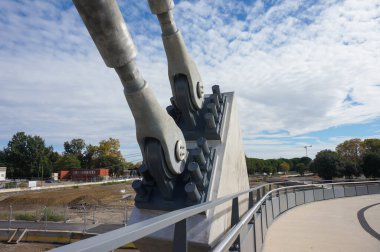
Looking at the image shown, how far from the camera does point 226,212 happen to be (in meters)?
6.20

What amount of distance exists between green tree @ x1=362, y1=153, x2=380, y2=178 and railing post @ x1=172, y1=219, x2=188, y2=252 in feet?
159

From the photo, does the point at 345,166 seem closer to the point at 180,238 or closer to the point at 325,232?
the point at 325,232

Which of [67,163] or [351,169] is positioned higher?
[67,163]

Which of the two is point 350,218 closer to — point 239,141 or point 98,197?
point 239,141

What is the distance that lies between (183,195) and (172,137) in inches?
45.2

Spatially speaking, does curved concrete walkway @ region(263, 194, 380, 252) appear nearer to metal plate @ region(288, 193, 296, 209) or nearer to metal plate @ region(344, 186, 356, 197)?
metal plate @ region(288, 193, 296, 209)

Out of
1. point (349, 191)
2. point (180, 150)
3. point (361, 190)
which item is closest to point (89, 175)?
point (361, 190)

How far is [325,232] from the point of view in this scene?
26.8 ft

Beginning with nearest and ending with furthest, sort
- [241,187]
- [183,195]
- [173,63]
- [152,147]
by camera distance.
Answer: [152,147], [183,195], [173,63], [241,187]

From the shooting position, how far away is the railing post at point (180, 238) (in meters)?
2.14

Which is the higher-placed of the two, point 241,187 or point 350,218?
point 241,187

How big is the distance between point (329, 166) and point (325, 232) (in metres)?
41.9

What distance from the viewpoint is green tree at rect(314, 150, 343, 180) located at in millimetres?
46188

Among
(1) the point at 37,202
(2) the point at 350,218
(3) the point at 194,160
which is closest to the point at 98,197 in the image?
(1) the point at 37,202
